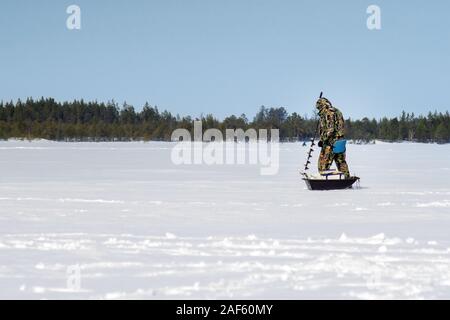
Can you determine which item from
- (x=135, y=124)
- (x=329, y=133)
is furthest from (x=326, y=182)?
(x=135, y=124)

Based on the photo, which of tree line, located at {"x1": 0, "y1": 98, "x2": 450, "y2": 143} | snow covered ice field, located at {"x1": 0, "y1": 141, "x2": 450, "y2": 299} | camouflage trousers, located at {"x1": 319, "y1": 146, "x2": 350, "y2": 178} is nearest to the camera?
A: snow covered ice field, located at {"x1": 0, "y1": 141, "x2": 450, "y2": 299}

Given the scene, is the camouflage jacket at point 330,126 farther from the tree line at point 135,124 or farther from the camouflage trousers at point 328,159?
the tree line at point 135,124

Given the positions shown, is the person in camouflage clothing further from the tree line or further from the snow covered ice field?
the tree line

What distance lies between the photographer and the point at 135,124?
17588 centimetres

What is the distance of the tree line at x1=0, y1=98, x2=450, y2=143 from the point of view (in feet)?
479

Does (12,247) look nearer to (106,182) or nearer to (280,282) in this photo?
(280,282)

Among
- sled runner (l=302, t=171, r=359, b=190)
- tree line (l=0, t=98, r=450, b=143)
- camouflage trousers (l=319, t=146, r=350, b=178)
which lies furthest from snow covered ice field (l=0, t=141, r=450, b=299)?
tree line (l=0, t=98, r=450, b=143)

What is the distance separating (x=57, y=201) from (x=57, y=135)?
13374 cm

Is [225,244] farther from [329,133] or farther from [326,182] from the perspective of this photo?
[329,133]

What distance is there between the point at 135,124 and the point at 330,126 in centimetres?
16089

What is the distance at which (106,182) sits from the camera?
19375 mm

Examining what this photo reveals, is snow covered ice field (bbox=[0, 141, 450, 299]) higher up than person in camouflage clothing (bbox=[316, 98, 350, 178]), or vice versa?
person in camouflage clothing (bbox=[316, 98, 350, 178])

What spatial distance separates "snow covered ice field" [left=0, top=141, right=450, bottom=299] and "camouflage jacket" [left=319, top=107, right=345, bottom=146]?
64.0 inches

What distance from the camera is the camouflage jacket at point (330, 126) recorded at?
17344 millimetres
